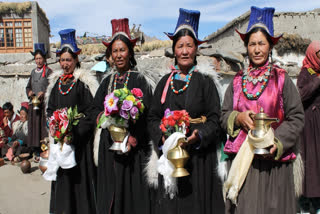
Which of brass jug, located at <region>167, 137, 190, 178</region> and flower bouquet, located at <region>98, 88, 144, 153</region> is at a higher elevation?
flower bouquet, located at <region>98, 88, 144, 153</region>

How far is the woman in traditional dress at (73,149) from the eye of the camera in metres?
3.43

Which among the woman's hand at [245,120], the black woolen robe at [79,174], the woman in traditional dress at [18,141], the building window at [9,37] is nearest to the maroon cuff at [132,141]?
the black woolen robe at [79,174]

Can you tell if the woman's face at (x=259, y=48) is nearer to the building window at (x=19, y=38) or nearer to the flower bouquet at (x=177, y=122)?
the flower bouquet at (x=177, y=122)

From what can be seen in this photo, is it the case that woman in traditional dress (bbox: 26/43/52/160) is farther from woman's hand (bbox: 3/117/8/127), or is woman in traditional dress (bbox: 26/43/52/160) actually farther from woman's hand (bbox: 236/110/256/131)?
woman's hand (bbox: 236/110/256/131)

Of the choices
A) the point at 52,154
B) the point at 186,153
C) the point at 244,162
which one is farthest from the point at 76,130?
the point at 244,162

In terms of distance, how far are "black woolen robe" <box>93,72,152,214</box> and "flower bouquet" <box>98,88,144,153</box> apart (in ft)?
0.79

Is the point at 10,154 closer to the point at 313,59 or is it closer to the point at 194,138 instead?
the point at 194,138

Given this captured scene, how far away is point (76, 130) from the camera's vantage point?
339 cm

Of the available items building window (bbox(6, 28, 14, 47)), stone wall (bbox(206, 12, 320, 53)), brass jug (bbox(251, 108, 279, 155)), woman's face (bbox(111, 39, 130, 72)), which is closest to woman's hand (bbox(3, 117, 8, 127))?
woman's face (bbox(111, 39, 130, 72))

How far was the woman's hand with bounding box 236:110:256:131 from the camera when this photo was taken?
2.36m

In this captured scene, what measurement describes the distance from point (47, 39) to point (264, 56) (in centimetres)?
2311

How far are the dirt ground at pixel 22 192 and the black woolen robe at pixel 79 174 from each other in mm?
1289

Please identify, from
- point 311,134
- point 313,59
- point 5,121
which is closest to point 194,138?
A: point 311,134

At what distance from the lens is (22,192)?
5465mm
